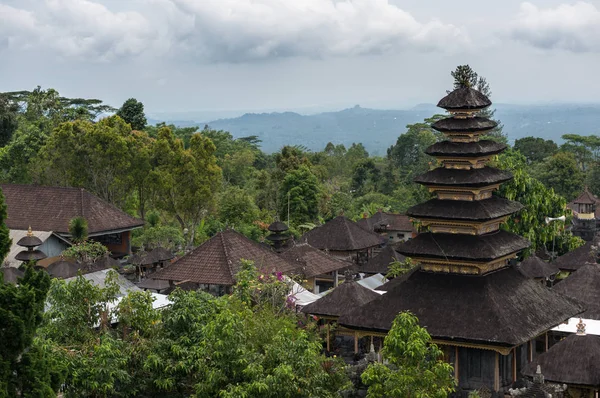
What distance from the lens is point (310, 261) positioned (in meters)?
34.2

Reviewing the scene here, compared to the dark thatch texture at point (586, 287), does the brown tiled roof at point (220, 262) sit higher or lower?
higher

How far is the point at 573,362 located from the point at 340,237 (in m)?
22.7

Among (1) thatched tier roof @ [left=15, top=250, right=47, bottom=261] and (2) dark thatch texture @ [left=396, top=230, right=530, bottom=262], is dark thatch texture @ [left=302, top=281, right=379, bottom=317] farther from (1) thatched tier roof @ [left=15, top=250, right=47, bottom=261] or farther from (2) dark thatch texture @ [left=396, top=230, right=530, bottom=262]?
(1) thatched tier roof @ [left=15, top=250, right=47, bottom=261]

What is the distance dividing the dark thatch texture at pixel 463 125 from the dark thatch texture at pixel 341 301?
5329mm

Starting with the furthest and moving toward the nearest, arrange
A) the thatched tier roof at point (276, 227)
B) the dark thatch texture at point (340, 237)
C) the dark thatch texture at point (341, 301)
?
the dark thatch texture at point (340, 237)
the thatched tier roof at point (276, 227)
the dark thatch texture at point (341, 301)

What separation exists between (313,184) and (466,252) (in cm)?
3002

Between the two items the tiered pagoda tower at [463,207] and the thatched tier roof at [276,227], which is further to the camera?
the thatched tier roof at [276,227]

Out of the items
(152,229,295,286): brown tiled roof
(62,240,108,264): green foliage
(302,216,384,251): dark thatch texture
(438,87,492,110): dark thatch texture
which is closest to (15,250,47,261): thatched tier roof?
(62,240,108,264): green foliage

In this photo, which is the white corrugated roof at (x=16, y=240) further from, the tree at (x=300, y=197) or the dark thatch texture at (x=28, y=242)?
the tree at (x=300, y=197)

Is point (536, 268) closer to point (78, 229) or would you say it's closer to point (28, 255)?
point (78, 229)

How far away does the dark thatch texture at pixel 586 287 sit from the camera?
2648 centimetres

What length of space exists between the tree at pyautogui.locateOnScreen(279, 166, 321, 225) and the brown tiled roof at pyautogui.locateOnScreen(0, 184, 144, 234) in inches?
431

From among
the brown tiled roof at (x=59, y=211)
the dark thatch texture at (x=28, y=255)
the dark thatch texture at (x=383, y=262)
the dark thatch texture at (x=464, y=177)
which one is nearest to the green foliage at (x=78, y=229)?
the brown tiled roof at (x=59, y=211)

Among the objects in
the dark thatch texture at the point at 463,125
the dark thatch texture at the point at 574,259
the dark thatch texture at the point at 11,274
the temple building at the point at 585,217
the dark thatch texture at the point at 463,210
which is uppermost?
the dark thatch texture at the point at 463,125
